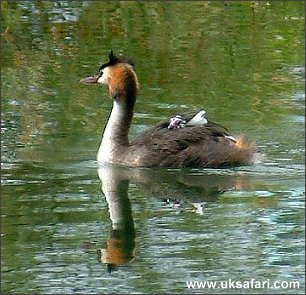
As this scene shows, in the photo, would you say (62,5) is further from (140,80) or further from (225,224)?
(225,224)

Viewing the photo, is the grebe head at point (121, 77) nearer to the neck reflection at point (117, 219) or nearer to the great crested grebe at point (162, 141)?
the great crested grebe at point (162, 141)

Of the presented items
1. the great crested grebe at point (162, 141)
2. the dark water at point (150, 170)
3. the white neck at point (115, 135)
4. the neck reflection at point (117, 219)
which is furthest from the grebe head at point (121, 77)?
the neck reflection at point (117, 219)

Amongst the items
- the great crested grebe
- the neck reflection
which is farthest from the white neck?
the neck reflection

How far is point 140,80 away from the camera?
13.0 metres

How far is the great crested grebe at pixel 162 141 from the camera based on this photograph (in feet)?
34.5

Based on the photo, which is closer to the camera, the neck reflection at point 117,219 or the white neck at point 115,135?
the neck reflection at point 117,219

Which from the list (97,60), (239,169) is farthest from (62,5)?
(239,169)

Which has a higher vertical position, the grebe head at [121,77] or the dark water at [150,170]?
the grebe head at [121,77]

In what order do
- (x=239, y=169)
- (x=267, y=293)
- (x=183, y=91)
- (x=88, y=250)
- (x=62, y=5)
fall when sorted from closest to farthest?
(x=267, y=293), (x=88, y=250), (x=239, y=169), (x=183, y=91), (x=62, y=5)

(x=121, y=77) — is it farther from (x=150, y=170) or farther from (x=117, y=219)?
(x=117, y=219)

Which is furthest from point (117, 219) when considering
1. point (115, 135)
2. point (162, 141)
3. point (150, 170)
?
point (115, 135)

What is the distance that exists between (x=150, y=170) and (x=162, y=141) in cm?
25

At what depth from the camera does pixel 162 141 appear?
10.6m

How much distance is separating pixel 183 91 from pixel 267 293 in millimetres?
5439
